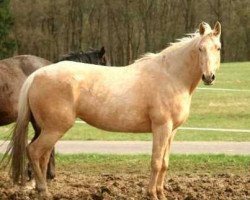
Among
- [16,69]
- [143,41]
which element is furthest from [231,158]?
[143,41]

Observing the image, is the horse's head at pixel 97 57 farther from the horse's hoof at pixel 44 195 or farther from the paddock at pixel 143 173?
the horse's hoof at pixel 44 195

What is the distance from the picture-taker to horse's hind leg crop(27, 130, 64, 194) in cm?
647

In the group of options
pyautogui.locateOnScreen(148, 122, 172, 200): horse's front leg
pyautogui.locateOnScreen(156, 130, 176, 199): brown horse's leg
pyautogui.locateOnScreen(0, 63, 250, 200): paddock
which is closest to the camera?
pyautogui.locateOnScreen(148, 122, 172, 200): horse's front leg

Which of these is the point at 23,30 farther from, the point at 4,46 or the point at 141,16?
the point at 141,16

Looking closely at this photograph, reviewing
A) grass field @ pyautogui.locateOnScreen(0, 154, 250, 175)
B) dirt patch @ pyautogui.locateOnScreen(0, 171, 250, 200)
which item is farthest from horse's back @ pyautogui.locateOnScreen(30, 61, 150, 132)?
grass field @ pyautogui.locateOnScreen(0, 154, 250, 175)

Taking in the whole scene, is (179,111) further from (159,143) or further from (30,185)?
(30,185)

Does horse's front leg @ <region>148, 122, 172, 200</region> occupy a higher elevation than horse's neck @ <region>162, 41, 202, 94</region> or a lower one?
lower

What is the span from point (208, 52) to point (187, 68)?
1.58 ft

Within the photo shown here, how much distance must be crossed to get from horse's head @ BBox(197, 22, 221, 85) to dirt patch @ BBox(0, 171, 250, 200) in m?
1.66

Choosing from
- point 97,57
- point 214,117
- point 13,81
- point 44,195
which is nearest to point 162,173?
point 44,195

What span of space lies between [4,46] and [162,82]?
4125 centimetres

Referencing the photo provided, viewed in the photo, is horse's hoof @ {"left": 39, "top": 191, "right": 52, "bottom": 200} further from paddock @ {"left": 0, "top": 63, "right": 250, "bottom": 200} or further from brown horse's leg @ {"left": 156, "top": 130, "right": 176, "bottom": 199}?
brown horse's leg @ {"left": 156, "top": 130, "right": 176, "bottom": 199}

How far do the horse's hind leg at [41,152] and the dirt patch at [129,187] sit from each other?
274 mm

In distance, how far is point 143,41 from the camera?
51.2 m
